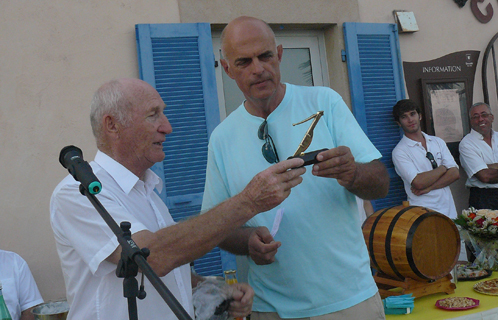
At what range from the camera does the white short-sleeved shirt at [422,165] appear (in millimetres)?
4727

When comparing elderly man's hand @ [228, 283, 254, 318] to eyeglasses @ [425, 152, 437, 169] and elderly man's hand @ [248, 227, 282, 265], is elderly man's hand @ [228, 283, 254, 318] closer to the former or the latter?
elderly man's hand @ [248, 227, 282, 265]

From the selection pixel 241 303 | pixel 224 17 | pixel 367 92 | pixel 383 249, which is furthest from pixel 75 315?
pixel 367 92

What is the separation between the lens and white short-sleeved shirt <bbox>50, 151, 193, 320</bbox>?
4.91ft

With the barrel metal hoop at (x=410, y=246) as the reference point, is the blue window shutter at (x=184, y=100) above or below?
above

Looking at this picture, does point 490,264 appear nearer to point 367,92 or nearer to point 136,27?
point 367,92

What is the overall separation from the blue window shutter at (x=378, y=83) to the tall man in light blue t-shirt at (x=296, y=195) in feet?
9.61

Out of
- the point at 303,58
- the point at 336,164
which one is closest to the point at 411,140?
the point at 303,58

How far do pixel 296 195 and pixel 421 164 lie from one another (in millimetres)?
3200

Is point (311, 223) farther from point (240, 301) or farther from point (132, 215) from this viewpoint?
point (132, 215)

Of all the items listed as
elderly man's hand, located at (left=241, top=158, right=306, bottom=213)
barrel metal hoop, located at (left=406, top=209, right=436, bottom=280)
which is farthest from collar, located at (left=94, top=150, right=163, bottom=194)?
barrel metal hoop, located at (left=406, top=209, right=436, bottom=280)

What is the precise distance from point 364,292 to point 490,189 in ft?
12.5

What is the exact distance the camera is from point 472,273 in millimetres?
3482

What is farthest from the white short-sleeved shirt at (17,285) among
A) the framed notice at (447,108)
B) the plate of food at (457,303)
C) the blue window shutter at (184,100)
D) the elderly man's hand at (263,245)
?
the framed notice at (447,108)

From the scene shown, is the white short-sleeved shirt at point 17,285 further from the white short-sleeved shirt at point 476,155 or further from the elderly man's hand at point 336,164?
the white short-sleeved shirt at point 476,155
